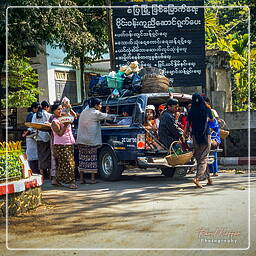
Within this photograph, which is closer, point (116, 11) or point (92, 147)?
point (92, 147)

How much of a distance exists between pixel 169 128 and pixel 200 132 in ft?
2.28

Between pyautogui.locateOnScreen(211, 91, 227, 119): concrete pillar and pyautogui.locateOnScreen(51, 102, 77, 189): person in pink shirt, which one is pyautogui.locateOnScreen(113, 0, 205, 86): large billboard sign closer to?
pyautogui.locateOnScreen(211, 91, 227, 119): concrete pillar

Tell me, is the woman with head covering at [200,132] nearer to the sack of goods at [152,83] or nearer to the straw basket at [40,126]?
the sack of goods at [152,83]

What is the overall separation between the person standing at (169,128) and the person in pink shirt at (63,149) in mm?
1739

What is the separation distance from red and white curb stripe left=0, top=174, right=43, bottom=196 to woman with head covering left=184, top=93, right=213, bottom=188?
302cm

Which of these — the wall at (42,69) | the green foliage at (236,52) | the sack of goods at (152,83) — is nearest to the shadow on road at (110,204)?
the sack of goods at (152,83)

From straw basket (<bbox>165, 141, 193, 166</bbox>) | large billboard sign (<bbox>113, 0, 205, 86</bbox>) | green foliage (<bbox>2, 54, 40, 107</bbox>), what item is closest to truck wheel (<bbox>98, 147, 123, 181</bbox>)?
straw basket (<bbox>165, 141, 193, 166</bbox>)

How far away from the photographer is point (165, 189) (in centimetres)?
900

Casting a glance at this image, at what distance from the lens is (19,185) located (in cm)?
698

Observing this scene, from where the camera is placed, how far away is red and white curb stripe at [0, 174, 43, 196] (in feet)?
22.2

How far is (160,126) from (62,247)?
15.6ft

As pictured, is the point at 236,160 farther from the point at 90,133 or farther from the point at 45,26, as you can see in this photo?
the point at 45,26

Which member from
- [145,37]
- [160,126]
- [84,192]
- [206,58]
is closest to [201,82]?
[206,58]

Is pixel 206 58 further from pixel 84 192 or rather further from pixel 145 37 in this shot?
pixel 84 192
